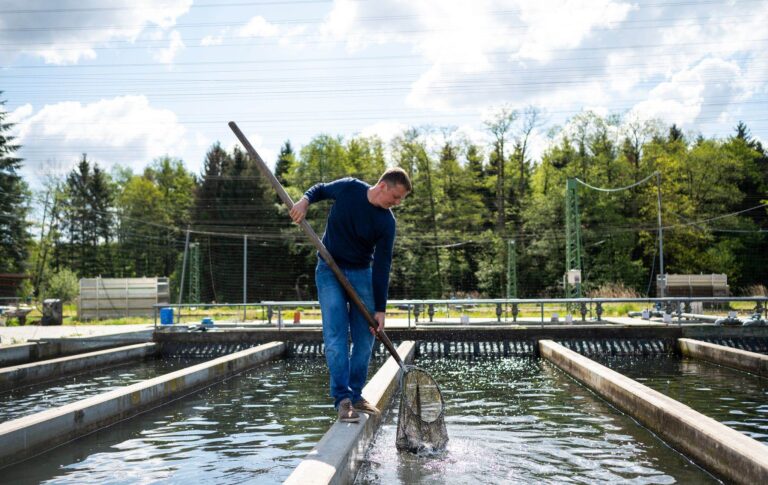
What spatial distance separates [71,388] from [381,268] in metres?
7.84

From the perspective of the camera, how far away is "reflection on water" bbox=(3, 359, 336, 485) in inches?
221

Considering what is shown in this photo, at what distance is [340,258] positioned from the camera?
579 centimetres

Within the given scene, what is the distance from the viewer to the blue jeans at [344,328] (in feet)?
18.6

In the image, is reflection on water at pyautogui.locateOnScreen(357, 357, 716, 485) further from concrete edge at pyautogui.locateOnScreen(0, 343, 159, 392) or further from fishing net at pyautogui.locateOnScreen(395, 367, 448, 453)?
concrete edge at pyautogui.locateOnScreen(0, 343, 159, 392)

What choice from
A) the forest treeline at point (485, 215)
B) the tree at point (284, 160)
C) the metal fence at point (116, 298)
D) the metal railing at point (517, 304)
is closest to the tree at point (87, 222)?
the forest treeline at point (485, 215)

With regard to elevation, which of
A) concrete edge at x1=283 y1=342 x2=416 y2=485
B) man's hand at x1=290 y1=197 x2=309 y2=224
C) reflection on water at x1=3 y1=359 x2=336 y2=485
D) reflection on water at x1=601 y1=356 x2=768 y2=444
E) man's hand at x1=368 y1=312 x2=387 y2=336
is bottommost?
reflection on water at x1=601 y1=356 x2=768 y2=444

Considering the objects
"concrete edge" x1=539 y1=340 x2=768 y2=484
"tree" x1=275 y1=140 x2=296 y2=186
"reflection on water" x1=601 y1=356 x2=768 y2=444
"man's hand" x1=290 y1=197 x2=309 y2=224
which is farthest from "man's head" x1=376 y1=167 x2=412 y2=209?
"tree" x1=275 y1=140 x2=296 y2=186

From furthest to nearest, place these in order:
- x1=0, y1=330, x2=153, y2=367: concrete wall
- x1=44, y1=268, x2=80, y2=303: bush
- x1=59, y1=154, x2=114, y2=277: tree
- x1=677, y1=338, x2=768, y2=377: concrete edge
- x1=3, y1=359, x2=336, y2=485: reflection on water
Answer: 1. x1=59, y1=154, x2=114, y2=277: tree
2. x1=44, y1=268, x2=80, y2=303: bush
3. x1=0, y1=330, x2=153, y2=367: concrete wall
4. x1=677, y1=338, x2=768, y2=377: concrete edge
5. x1=3, y1=359, x2=336, y2=485: reflection on water

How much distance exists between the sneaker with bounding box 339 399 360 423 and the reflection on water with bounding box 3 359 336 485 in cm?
58

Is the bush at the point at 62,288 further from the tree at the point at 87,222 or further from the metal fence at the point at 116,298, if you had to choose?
the tree at the point at 87,222

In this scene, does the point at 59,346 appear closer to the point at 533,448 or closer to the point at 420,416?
the point at 420,416

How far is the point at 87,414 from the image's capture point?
7.35 metres

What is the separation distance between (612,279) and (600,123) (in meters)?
12.5

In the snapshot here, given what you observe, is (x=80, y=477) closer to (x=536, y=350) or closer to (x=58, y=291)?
(x=536, y=350)
